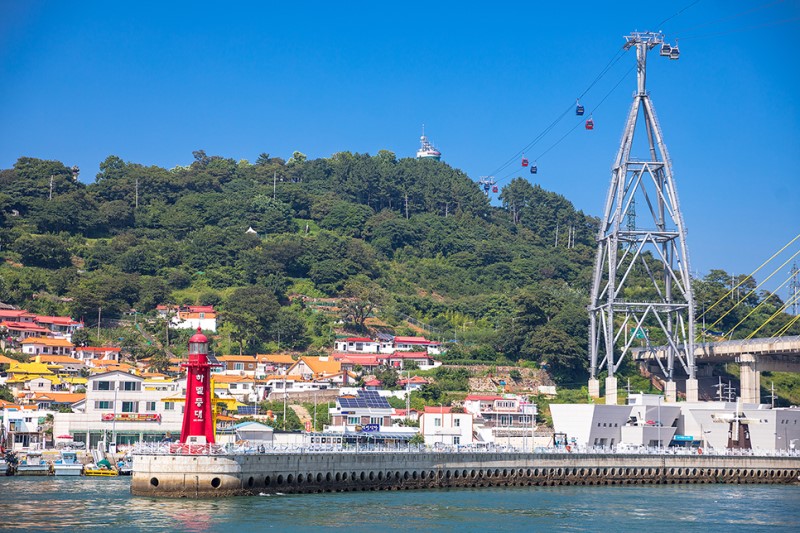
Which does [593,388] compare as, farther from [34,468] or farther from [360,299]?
[34,468]

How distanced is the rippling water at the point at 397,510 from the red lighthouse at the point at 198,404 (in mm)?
3726

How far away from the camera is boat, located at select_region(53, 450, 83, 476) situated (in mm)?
70438

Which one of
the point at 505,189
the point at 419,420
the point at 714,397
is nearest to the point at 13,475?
the point at 419,420

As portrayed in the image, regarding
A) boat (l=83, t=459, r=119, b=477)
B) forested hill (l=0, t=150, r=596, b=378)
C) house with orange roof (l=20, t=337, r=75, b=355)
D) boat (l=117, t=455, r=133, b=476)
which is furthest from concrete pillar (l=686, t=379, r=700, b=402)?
house with orange roof (l=20, t=337, r=75, b=355)

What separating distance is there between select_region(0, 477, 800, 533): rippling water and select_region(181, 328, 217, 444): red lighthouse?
3.73 meters

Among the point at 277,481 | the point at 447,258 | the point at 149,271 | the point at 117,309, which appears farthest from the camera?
the point at 447,258

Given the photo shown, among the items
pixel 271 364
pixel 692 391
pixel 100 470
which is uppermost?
pixel 271 364

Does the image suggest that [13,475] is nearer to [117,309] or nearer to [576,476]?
[576,476]

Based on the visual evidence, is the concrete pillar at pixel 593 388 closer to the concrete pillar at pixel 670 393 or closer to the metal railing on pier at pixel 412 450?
the concrete pillar at pixel 670 393

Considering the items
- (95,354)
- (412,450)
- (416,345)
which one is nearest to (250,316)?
(95,354)

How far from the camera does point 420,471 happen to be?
6656 centimetres

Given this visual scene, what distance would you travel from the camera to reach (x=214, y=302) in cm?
11631

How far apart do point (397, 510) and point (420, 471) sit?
11602 millimetres

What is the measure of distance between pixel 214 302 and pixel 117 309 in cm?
957
